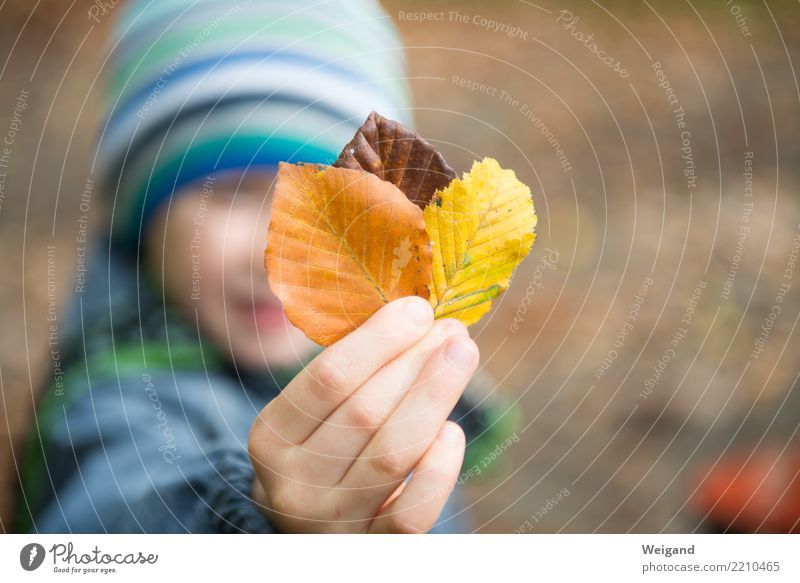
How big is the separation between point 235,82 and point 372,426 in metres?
0.53

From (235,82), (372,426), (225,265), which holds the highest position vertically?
(235,82)

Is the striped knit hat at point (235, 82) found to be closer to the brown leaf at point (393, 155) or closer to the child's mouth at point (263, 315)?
the child's mouth at point (263, 315)

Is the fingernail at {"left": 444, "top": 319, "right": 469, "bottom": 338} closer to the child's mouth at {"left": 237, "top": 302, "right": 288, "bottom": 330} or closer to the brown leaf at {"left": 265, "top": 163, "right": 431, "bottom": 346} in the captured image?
the brown leaf at {"left": 265, "top": 163, "right": 431, "bottom": 346}

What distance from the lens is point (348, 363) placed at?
47 cm

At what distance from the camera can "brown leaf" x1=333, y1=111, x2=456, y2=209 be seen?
45cm

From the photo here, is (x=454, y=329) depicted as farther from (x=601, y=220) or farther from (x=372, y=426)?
(x=601, y=220)

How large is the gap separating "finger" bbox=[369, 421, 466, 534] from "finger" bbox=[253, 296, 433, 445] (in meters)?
0.09

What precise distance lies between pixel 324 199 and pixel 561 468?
1.02m

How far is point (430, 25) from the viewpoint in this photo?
115 centimetres

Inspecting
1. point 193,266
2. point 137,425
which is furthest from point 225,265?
point 137,425

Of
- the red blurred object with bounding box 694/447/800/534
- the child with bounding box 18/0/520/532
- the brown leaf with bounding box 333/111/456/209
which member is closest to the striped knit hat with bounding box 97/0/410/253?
the child with bounding box 18/0/520/532

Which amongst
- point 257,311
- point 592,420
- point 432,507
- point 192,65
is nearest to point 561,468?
point 592,420

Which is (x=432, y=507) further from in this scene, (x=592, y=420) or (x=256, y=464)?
(x=592, y=420)

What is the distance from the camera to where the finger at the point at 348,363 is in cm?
45
